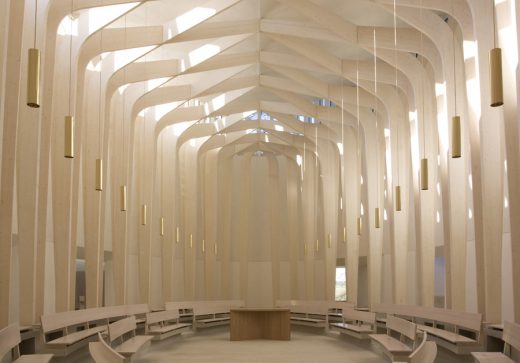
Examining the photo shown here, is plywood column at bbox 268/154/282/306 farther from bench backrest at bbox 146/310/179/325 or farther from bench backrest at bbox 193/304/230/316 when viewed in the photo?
bench backrest at bbox 146/310/179/325

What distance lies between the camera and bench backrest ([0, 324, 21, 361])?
691 cm

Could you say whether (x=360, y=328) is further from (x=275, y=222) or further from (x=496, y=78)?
(x=275, y=222)

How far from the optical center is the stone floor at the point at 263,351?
1165 centimetres

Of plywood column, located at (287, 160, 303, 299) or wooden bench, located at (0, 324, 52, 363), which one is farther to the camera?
plywood column, located at (287, 160, 303, 299)

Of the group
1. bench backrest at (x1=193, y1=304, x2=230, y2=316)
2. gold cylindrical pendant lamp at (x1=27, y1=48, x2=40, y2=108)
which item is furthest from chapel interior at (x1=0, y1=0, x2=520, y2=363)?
bench backrest at (x1=193, y1=304, x2=230, y2=316)

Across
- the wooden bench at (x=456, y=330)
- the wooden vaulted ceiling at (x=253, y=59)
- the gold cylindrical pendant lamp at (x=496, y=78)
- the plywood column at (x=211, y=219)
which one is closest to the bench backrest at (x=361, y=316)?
the wooden bench at (x=456, y=330)

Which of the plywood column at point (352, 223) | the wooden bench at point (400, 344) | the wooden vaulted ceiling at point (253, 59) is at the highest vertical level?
the wooden vaulted ceiling at point (253, 59)

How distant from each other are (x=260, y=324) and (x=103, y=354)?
9.19 metres

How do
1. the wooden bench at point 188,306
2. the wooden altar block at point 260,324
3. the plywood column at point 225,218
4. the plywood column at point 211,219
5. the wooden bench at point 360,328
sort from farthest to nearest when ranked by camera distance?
the plywood column at point 225,218 < the plywood column at point 211,219 < the wooden bench at point 188,306 < the wooden altar block at point 260,324 < the wooden bench at point 360,328

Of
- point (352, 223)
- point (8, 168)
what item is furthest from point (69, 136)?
point (352, 223)

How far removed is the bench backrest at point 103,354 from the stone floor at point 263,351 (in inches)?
106

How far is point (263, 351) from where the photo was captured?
13.2 m

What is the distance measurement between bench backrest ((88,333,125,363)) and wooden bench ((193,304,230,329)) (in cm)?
1027

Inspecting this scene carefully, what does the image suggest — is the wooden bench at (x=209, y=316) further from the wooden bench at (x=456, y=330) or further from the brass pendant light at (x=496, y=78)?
the brass pendant light at (x=496, y=78)
